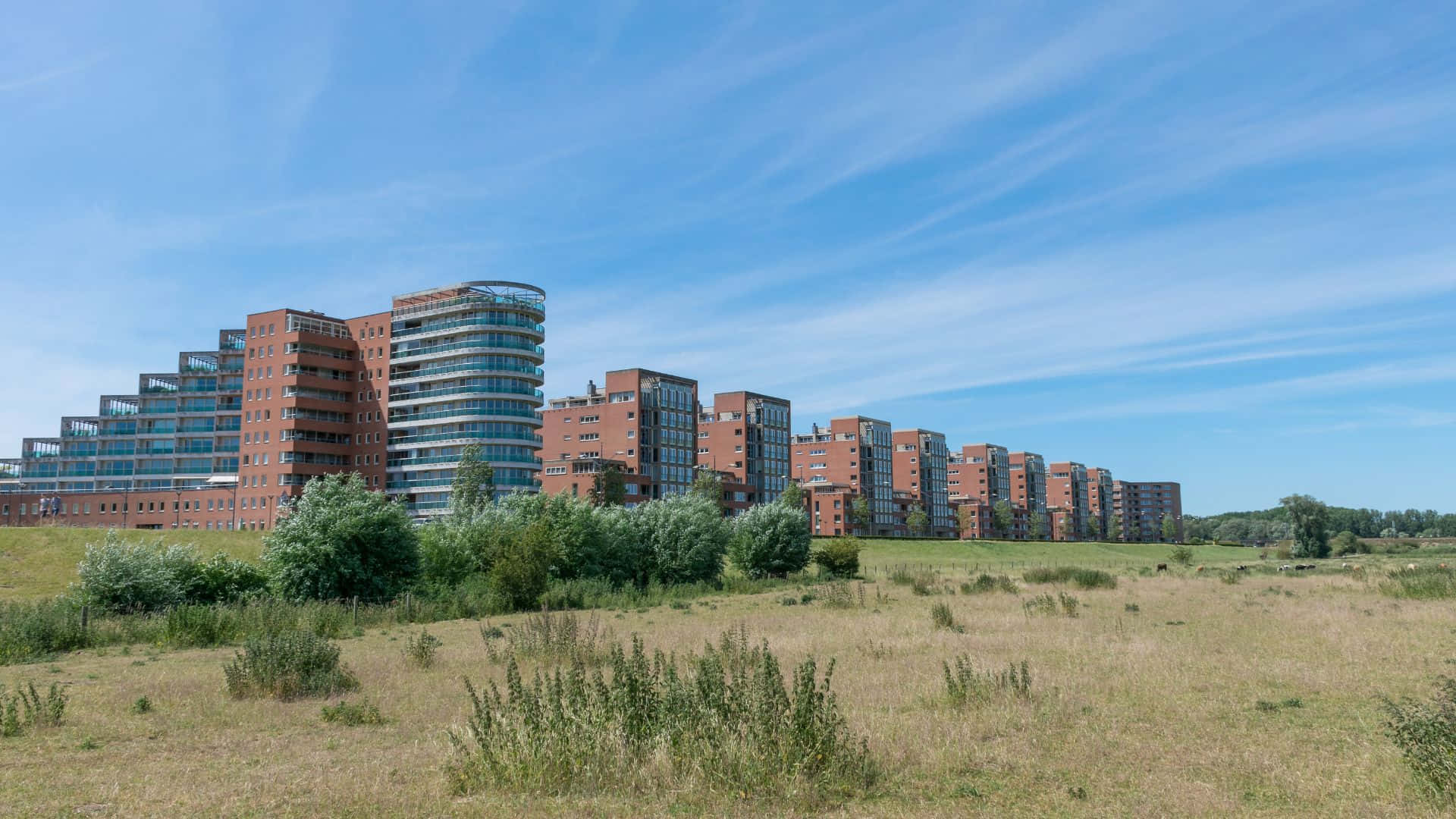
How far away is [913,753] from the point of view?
1250 cm

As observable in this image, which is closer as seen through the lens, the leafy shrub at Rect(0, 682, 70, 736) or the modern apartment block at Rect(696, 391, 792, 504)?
the leafy shrub at Rect(0, 682, 70, 736)

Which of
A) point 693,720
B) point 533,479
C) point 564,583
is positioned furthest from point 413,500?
point 693,720

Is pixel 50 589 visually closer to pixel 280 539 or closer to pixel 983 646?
pixel 280 539

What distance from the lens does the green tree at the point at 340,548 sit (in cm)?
4278

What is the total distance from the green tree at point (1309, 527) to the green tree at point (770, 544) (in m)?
85.2

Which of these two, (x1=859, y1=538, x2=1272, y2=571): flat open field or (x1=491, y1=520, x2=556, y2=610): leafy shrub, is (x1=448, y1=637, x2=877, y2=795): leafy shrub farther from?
(x1=859, y1=538, x2=1272, y2=571): flat open field

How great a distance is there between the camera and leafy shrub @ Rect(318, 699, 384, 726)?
52.2 feet

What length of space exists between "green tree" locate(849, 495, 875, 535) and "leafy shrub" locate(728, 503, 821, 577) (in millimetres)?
100820

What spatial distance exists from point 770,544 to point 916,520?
122939 millimetres

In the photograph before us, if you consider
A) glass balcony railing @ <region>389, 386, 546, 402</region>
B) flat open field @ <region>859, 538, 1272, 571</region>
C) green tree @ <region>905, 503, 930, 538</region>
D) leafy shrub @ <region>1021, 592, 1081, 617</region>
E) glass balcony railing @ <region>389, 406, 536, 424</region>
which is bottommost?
flat open field @ <region>859, 538, 1272, 571</region>

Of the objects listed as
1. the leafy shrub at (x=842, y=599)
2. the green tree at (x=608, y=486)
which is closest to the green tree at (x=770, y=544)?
the leafy shrub at (x=842, y=599)

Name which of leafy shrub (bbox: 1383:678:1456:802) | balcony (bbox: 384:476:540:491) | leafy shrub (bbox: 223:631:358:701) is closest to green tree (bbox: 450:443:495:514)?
balcony (bbox: 384:476:540:491)

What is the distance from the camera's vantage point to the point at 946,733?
13.8 metres

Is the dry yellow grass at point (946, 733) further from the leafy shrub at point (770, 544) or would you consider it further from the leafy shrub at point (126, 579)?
the leafy shrub at point (770, 544)
